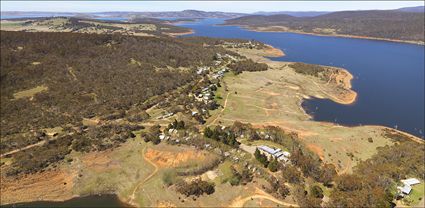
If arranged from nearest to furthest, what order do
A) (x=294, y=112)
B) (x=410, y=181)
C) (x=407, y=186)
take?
1. (x=407, y=186)
2. (x=410, y=181)
3. (x=294, y=112)

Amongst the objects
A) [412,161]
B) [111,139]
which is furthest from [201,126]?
[412,161]

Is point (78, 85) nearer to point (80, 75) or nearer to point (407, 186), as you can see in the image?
point (80, 75)

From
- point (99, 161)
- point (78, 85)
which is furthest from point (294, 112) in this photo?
point (78, 85)

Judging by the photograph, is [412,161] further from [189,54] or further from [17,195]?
[189,54]

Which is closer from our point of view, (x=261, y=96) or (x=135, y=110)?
(x=135, y=110)

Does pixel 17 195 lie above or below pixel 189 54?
below

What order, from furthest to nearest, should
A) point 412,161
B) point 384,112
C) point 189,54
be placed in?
1. point 189,54
2. point 384,112
3. point 412,161

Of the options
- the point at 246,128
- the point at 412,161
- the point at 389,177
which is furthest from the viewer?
the point at 246,128

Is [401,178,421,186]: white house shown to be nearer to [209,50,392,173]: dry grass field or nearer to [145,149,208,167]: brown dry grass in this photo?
[209,50,392,173]: dry grass field
